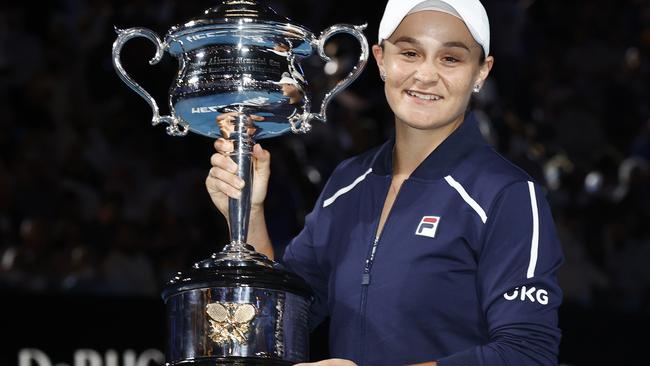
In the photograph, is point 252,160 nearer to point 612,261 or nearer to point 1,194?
point 1,194

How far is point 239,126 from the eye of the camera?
261 cm

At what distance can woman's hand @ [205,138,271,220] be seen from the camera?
2.61m

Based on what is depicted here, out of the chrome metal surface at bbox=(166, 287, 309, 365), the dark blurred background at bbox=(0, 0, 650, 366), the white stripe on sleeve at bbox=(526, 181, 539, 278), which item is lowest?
the chrome metal surface at bbox=(166, 287, 309, 365)

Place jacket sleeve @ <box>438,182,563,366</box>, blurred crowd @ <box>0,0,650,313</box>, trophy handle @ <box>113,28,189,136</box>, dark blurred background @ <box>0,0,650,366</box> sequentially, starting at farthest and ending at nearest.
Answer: blurred crowd @ <box>0,0,650,313</box>, dark blurred background @ <box>0,0,650,366</box>, trophy handle @ <box>113,28,189,136</box>, jacket sleeve @ <box>438,182,563,366</box>

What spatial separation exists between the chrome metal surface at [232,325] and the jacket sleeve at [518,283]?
0.29m

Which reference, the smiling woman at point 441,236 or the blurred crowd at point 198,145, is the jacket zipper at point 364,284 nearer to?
the smiling woman at point 441,236

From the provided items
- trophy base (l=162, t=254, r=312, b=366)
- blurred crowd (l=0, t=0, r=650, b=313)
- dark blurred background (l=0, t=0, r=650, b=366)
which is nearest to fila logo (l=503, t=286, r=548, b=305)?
trophy base (l=162, t=254, r=312, b=366)

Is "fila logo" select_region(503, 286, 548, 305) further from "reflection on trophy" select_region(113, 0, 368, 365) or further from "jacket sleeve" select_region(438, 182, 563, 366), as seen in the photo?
"reflection on trophy" select_region(113, 0, 368, 365)

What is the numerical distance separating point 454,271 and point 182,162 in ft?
14.9

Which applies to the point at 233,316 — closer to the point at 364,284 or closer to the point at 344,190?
the point at 364,284

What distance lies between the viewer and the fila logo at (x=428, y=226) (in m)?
2.51

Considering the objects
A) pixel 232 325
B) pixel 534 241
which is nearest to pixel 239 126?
pixel 232 325

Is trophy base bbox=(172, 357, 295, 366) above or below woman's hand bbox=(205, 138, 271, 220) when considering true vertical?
below

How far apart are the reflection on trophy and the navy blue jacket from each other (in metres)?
0.12
